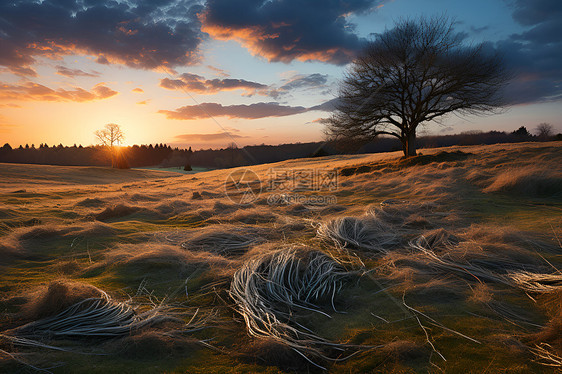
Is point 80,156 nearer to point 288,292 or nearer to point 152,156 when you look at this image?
point 152,156

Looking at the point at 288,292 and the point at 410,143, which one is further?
the point at 410,143

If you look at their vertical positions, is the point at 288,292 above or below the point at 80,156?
below

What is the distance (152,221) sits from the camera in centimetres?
578

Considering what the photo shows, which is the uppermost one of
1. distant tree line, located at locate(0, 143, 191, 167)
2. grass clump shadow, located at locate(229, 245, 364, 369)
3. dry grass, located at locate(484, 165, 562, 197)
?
distant tree line, located at locate(0, 143, 191, 167)

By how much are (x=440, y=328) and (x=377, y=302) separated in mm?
495

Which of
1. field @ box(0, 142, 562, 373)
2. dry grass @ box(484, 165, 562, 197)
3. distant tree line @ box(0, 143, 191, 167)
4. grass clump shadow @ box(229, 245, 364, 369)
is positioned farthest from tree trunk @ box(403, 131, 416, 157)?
distant tree line @ box(0, 143, 191, 167)

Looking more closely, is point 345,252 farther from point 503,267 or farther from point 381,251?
point 503,267

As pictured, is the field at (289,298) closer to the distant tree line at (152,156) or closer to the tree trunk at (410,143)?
the tree trunk at (410,143)

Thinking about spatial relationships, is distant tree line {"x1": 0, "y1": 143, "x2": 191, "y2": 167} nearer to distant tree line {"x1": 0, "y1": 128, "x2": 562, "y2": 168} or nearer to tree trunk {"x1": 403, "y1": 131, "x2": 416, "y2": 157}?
distant tree line {"x1": 0, "y1": 128, "x2": 562, "y2": 168}

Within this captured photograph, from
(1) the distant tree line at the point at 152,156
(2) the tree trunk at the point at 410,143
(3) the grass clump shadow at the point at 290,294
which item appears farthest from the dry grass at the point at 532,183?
(1) the distant tree line at the point at 152,156

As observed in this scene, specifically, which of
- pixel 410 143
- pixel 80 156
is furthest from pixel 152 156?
pixel 410 143

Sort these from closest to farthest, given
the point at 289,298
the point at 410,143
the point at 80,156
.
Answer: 1. the point at 289,298
2. the point at 410,143
3. the point at 80,156

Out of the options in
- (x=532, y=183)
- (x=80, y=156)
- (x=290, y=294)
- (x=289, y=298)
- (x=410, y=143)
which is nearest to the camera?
(x=289, y=298)

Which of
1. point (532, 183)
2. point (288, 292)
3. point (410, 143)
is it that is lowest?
point (288, 292)
